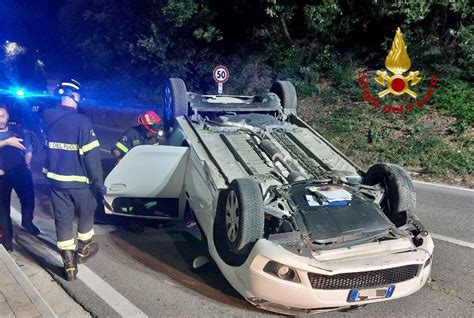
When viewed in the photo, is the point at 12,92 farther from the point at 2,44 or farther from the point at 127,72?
the point at 2,44

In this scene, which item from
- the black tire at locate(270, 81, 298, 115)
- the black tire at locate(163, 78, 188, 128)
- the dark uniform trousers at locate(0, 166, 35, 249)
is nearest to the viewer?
the dark uniform trousers at locate(0, 166, 35, 249)

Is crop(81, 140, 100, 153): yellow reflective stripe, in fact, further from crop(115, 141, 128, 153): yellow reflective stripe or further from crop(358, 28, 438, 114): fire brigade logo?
crop(358, 28, 438, 114): fire brigade logo

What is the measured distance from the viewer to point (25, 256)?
15.6 feet

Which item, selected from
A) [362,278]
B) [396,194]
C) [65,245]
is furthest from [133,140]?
[362,278]

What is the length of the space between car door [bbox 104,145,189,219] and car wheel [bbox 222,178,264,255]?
1352mm

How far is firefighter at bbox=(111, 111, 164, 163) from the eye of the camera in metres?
5.91

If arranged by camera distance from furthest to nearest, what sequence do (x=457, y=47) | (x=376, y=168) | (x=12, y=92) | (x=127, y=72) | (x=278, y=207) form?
(x=127, y=72) < (x=457, y=47) < (x=12, y=92) < (x=376, y=168) < (x=278, y=207)

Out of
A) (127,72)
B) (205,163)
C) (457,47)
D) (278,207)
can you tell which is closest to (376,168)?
(278,207)

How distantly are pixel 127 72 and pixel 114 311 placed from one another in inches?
735

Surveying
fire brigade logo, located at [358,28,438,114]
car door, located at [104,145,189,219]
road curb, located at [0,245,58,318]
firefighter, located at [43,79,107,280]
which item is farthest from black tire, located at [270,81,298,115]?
fire brigade logo, located at [358,28,438,114]

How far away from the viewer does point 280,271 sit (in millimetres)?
3252

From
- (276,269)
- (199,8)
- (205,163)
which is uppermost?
(199,8)

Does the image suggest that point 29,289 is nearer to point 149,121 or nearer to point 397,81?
point 149,121

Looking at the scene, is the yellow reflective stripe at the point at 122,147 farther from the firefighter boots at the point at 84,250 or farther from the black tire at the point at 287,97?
the black tire at the point at 287,97
